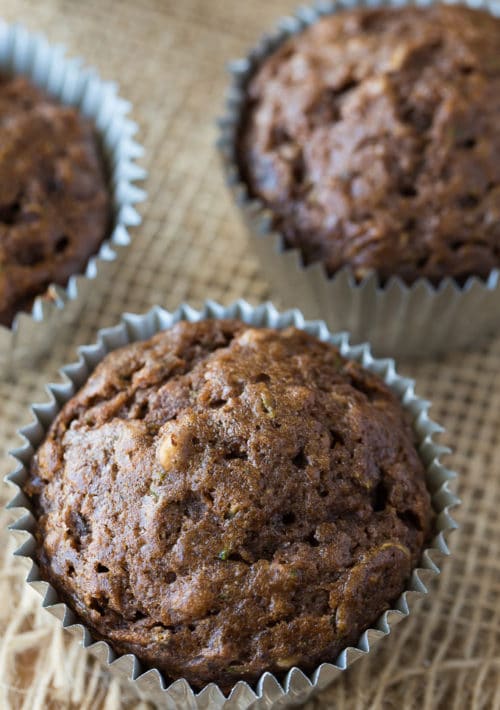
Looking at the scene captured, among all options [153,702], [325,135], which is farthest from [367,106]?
[153,702]

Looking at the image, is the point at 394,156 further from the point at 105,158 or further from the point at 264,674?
the point at 264,674

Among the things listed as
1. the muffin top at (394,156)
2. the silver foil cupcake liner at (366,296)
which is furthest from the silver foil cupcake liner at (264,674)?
the muffin top at (394,156)

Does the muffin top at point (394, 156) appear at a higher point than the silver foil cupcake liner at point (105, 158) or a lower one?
higher

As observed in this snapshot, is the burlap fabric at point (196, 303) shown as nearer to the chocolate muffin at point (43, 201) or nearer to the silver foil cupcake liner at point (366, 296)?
the silver foil cupcake liner at point (366, 296)

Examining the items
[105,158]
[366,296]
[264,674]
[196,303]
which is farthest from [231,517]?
[105,158]

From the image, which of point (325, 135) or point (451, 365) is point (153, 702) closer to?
point (451, 365)
